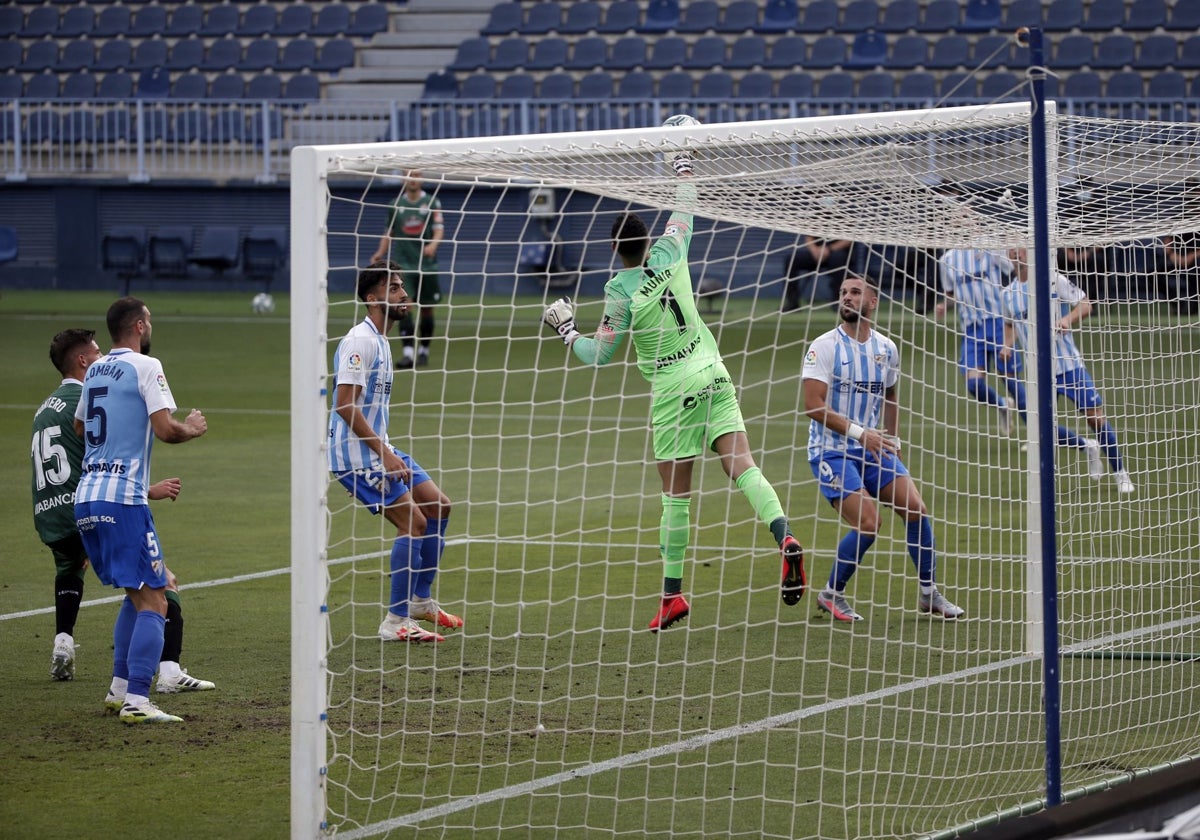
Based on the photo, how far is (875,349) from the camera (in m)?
7.82

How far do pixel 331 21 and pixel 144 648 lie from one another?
2815 centimetres

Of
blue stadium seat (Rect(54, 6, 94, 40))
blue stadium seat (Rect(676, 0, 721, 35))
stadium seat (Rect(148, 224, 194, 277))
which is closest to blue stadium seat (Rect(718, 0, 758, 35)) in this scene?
blue stadium seat (Rect(676, 0, 721, 35))

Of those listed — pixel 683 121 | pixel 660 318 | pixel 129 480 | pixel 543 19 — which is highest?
pixel 543 19

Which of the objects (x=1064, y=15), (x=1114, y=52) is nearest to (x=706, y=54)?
(x=1064, y=15)

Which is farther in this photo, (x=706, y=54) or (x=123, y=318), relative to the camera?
(x=706, y=54)

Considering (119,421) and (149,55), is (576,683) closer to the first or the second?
(119,421)

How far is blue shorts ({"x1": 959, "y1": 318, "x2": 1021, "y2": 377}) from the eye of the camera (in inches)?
294

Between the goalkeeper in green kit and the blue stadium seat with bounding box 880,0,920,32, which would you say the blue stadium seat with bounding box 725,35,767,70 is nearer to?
the blue stadium seat with bounding box 880,0,920,32

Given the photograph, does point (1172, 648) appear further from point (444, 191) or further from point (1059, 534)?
point (444, 191)

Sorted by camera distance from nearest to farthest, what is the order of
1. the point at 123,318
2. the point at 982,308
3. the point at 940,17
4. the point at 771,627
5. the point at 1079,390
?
the point at 123,318 < the point at 982,308 < the point at 771,627 < the point at 1079,390 < the point at 940,17

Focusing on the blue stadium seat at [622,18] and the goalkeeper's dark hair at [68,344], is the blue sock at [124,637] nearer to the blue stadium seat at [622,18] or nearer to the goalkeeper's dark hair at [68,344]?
the goalkeeper's dark hair at [68,344]

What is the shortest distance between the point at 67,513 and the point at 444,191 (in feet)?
63.0

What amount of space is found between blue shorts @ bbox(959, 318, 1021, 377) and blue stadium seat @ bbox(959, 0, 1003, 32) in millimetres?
16781

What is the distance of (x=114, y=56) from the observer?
3231 cm
